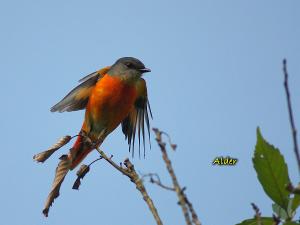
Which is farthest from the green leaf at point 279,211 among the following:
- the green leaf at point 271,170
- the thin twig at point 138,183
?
the thin twig at point 138,183

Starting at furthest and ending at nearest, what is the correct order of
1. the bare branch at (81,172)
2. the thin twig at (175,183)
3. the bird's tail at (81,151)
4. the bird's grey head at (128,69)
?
the bird's grey head at (128,69) < the bird's tail at (81,151) < the bare branch at (81,172) < the thin twig at (175,183)

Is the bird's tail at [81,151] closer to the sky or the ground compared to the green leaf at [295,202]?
closer to the ground

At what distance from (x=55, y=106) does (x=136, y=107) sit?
1797mm

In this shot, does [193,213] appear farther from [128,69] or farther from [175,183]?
[128,69]

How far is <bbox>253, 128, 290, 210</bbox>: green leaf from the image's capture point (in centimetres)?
189

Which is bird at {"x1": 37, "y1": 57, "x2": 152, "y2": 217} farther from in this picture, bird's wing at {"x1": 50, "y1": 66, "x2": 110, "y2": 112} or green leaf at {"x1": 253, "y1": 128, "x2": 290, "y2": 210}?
green leaf at {"x1": 253, "y1": 128, "x2": 290, "y2": 210}

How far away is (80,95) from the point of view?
7957 mm

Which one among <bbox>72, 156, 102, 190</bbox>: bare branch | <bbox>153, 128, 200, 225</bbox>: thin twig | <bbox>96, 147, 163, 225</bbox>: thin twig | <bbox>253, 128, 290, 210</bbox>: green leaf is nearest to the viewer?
<bbox>153, 128, 200, 225</bbox>: thin twig

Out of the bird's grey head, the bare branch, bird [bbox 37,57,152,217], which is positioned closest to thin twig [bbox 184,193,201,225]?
the bare branch

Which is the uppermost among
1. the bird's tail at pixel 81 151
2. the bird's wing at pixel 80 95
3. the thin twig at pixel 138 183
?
the bird's wing at pixel 80 95

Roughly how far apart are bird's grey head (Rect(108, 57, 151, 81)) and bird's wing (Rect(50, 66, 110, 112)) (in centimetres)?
23

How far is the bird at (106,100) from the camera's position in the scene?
302 inches

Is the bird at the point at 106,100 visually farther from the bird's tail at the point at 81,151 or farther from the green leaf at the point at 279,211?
the green leaf at the point at 279,211

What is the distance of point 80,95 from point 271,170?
6309 mm
